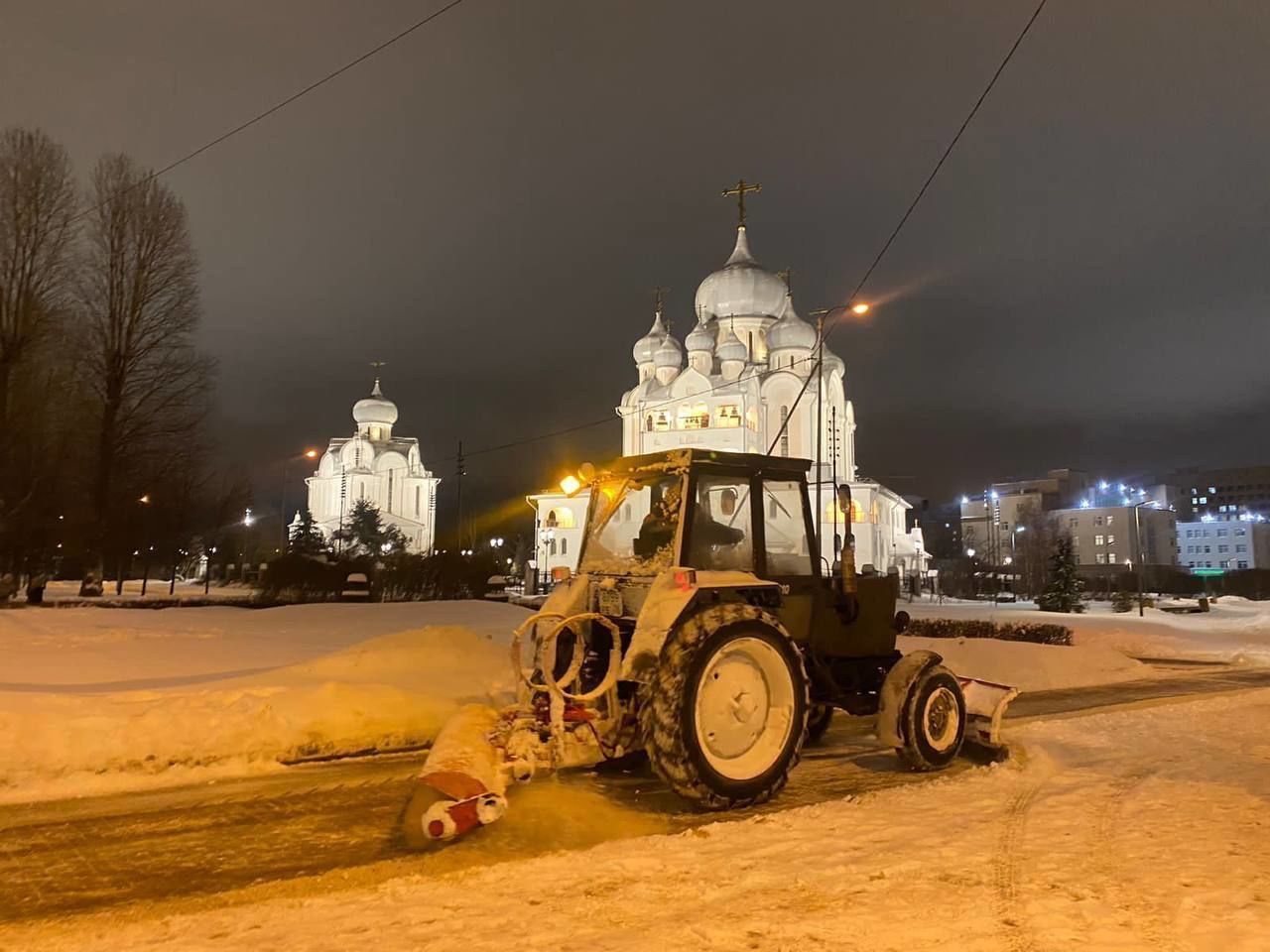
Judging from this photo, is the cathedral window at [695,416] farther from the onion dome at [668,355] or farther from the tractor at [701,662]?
the tractor at [701,662]

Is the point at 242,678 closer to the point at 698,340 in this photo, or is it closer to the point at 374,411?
the point at 698,340

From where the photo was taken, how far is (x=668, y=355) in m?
65.3

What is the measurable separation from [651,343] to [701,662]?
62337 mm

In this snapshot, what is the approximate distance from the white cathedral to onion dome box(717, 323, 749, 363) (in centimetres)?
7

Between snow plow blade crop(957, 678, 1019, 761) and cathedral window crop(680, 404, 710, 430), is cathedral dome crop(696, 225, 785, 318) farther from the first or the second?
snow plow blade crop(957, 678, 1019, 761)

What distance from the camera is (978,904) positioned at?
4.47 meters

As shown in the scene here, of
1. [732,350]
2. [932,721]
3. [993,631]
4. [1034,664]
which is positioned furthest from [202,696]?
[732,350]

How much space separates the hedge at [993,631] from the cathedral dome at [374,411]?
7958 centimetres

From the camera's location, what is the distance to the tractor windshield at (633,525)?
6.93 metres

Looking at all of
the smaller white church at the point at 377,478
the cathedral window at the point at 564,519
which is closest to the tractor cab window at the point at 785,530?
the cathedral window at the point at 564,519

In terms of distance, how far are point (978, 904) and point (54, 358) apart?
30766mm

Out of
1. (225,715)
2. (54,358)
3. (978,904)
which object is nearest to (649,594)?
(978,904)

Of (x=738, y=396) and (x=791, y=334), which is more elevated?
(x=791, y=334)

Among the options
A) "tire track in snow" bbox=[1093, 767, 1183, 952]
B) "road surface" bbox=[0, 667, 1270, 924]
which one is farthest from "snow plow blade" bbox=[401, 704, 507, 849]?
"tire track in snow" bbox=[1093, 767, 1183, 952]
